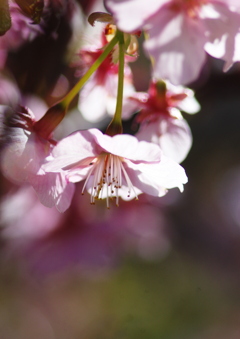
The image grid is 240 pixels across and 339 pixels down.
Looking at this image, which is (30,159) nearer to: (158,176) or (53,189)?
(53,189)

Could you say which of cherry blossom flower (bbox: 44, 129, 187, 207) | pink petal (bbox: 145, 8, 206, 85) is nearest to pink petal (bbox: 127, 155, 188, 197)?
cherry blossom flower (bbox: 44, 129, 187, 207)

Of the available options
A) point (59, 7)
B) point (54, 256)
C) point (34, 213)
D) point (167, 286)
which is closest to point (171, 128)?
point (59, 7)

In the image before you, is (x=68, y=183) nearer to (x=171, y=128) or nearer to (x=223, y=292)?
(x=171, y=128)

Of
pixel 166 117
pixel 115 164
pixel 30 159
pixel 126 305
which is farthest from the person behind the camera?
pixel 126 305

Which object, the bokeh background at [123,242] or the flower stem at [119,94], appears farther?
the bokeh background at [123,242]

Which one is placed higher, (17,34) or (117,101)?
(17,34)

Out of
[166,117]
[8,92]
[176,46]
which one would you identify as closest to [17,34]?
[8,92]

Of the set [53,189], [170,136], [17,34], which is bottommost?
[53,189]

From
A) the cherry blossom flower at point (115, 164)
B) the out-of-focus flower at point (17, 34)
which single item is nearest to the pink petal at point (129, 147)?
the cherry blossom flower at point (115, 164)

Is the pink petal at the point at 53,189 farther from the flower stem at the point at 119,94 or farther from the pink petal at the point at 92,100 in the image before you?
the pink petal at the point at 92,100
